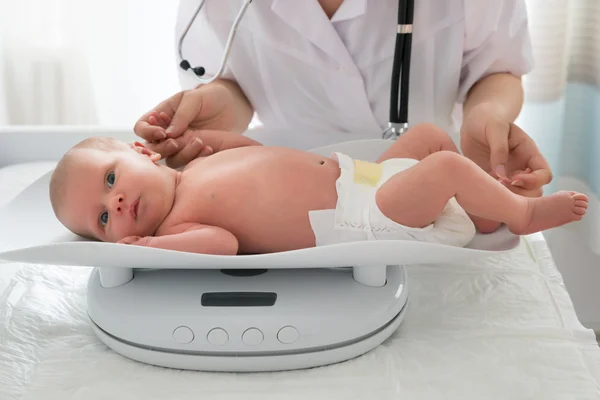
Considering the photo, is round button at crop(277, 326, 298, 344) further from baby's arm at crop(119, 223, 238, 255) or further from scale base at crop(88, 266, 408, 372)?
baby's arm at crop(119, 223, 238, 255)

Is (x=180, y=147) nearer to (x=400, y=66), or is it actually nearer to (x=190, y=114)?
(x=190, y=114)

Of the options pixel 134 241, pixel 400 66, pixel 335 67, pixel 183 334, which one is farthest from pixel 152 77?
pixel 183 334

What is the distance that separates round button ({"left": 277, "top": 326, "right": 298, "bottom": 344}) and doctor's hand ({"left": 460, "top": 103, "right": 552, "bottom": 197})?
1.00 ft

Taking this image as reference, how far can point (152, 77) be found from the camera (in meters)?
1.61

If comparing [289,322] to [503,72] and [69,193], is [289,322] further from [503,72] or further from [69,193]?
[503,72]

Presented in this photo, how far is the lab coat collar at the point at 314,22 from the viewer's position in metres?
1.03

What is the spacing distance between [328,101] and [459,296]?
0.43m

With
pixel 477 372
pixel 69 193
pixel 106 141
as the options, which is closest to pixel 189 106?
pixel 106 141

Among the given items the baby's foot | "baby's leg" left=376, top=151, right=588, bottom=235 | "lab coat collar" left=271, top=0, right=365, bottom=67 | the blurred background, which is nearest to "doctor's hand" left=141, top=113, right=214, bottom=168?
"lab coat collar" left=271, top=0, right=365, bottom=67

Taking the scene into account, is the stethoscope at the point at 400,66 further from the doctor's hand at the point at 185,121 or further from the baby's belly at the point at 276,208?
the baby's belly at the point at 276,208

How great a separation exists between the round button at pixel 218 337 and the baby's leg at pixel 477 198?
0.23 meters

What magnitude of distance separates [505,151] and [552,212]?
0.10m

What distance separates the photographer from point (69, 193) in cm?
80

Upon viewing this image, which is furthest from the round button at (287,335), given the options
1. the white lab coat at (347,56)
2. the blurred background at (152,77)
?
the blurred background at (152,77)
